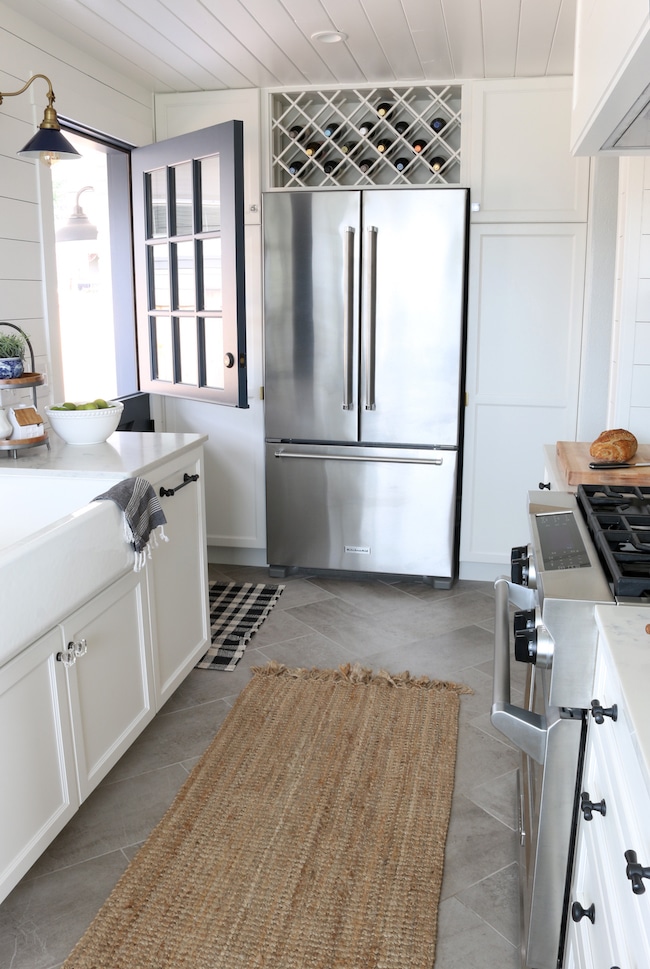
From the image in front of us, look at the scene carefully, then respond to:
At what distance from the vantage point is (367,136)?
3.86 metres

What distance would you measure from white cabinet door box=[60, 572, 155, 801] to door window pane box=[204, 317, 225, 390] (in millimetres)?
1462

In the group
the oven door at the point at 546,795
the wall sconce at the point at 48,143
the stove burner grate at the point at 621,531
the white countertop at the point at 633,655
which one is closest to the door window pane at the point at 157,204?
the wall sconce at the point at 48,143

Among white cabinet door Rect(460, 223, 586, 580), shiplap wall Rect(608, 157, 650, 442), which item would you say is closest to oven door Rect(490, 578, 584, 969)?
shiplap wall Rect(608, 157, 650, 442)

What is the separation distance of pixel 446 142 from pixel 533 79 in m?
0.46

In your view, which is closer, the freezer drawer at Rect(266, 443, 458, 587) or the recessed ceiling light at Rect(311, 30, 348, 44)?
the recessed ceiling light at Rect(311, 30, 348, 44)

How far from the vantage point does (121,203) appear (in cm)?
395

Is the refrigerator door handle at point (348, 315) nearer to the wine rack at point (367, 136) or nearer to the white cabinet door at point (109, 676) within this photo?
the wine rack at point (367, 136)

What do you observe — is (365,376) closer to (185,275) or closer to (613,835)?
(185,275)

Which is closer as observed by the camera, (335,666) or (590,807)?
(590,807)

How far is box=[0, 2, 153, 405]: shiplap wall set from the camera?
111 inches

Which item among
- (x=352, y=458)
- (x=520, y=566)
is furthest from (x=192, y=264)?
(x=520, y=566)

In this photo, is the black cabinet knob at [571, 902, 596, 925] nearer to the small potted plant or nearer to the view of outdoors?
the small potted plant

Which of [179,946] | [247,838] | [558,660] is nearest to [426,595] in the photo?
[247,838]

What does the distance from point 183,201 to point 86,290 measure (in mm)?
1930
